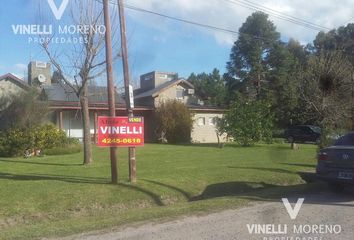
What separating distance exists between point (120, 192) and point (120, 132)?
1819 mm

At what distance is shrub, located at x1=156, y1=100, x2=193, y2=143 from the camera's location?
3562 cm

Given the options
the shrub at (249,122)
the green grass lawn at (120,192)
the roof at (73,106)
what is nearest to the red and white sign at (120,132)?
the green grass lawn at (120,192)

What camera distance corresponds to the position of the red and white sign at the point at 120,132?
12.6m

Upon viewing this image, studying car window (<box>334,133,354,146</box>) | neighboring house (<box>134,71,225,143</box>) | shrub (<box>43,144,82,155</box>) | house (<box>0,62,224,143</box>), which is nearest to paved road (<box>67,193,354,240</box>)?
car window (<box>334,133,354,146</box>)

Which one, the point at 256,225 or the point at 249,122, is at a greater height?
the point at 249,122

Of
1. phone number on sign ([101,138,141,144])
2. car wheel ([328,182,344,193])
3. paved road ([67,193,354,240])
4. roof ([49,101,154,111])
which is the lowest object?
paved road ([67,193,354,240])

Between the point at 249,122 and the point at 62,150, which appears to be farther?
the point at 249,122

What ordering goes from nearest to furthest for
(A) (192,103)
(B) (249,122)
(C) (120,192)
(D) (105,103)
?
(C) (120,192) < (B) (249,122) < (D) (105,103) < (A) (192,103)


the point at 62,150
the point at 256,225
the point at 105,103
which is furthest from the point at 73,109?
the point at 256,225

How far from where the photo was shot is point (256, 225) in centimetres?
799

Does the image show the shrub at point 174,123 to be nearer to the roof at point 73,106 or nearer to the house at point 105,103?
the house at point 105,103

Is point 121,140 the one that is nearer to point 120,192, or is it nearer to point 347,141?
point 120,192

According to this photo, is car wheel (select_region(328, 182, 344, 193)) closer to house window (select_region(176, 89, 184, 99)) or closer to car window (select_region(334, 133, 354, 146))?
car window (select_region(334, 133, 354, 146))

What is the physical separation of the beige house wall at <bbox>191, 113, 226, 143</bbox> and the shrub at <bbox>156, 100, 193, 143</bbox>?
10.1 feet
